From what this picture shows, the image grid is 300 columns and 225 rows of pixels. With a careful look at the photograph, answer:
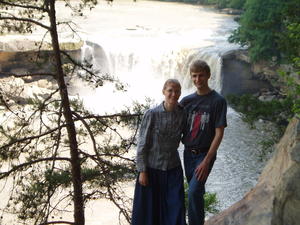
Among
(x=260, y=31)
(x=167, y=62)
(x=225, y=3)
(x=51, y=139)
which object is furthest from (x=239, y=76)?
(x=51, y=139)

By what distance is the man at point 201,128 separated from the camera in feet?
10.9

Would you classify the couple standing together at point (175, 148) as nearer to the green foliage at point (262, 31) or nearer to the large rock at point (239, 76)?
the green foliage at point (262, 31)

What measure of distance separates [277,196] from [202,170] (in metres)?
0.59

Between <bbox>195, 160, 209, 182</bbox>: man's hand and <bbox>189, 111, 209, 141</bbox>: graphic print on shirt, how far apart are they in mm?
253

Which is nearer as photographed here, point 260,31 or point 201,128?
point 201,128

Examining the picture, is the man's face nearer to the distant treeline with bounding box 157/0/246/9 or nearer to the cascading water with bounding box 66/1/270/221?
the cascading water with bounding box 66/1/270/221

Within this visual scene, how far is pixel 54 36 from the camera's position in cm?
399

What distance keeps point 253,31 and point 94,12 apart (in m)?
13.5

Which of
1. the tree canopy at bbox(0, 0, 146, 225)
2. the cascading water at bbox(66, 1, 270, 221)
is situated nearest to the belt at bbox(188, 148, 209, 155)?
the tree canopy at bbox(0, 0, 146, 225)

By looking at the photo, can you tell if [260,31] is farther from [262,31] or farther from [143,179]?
[143,179]

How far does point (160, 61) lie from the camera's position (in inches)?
740

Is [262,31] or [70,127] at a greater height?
[70,127]

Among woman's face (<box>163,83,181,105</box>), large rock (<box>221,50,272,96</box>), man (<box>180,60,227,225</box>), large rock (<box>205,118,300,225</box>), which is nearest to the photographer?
large rock (<box>205,118,300,225</box>)

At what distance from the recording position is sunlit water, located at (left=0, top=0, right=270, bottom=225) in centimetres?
1138
